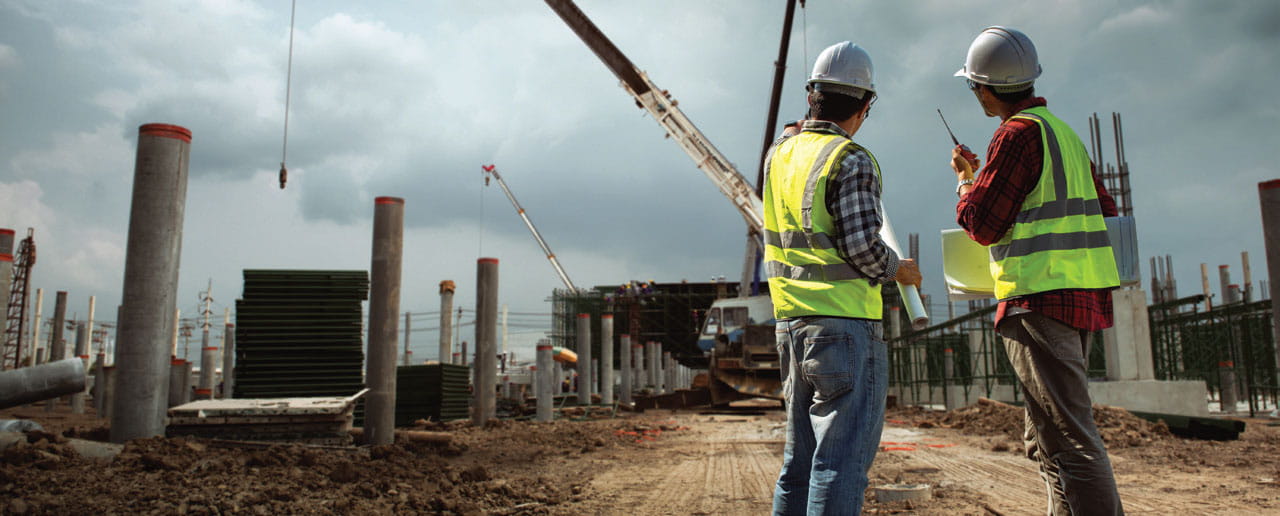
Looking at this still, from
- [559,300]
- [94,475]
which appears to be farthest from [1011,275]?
[559,300]

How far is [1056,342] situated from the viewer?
235 centimetres

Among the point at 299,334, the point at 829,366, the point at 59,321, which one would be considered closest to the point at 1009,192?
the point at 829,366

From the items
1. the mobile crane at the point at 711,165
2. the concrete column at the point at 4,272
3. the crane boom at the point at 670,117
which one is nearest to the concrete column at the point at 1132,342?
the mobile crane at the point at 711,165

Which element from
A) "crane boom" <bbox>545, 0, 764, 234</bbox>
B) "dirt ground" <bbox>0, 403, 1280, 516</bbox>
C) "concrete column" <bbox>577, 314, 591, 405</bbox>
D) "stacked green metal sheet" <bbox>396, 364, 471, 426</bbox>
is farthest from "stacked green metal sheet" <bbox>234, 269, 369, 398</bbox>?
"crane boom" <bbox>545, 0, 764, 234</bbox>

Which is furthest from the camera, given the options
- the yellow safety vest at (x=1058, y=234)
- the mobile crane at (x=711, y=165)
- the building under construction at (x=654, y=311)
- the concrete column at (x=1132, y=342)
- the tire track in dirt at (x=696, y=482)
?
the building under construction at (x=654, y=311)

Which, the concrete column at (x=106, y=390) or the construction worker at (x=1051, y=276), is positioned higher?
the construction worker at (x=1051, y=276)

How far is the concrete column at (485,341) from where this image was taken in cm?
1287

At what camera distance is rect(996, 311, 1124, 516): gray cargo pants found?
2.29 m

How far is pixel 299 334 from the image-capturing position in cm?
956

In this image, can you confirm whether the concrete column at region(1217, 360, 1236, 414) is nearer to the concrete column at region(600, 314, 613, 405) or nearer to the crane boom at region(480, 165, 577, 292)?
the concrete column at region(600, 314, 613, 405)

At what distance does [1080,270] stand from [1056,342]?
0.78 ft

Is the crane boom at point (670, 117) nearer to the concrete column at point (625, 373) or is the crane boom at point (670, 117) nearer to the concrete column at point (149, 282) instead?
the concrete column at point (625, 373)

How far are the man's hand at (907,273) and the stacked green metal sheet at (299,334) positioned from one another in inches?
336

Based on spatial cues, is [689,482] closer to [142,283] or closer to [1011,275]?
[1011,275]
